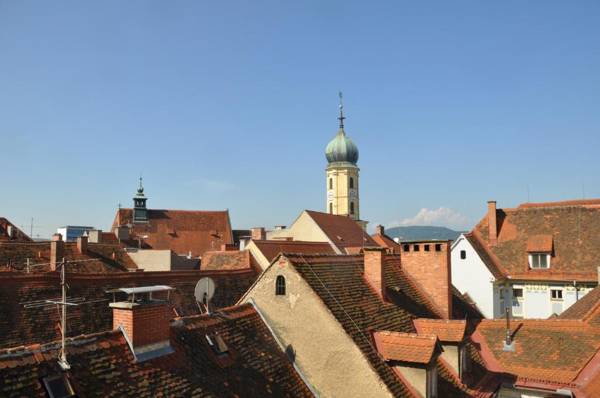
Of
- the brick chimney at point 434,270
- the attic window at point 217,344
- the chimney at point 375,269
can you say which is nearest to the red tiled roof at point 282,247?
the brick chimney at point 434,270

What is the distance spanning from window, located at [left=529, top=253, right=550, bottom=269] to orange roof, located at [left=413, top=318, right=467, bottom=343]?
24.0m

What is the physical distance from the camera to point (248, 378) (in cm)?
1201

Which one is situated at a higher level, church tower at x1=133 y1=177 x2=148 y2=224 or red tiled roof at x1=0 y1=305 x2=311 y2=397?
church tower at x1=133 y1=177 x2=148 y2=224

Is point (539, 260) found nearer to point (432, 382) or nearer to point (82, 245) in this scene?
point (432, 382)

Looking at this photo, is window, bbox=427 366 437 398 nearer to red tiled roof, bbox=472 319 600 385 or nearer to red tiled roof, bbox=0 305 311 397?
red tiled roof, bbox=0 305 311 397

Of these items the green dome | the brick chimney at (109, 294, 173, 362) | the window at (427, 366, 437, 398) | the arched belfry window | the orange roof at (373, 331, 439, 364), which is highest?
the green dome

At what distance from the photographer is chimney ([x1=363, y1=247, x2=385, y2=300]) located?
55.9 feet

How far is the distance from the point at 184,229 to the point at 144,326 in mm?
60793

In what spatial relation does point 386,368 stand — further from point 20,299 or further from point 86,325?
point 20,299

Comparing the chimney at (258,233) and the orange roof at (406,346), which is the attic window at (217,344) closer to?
the orange roof at (406,346)

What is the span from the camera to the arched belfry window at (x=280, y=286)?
1458cm

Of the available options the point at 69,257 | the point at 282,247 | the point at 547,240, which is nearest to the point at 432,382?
the point at 282,247

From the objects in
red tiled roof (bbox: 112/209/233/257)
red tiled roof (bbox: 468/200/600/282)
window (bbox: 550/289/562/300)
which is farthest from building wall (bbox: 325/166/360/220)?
window (bbox: 550/289/562/300)

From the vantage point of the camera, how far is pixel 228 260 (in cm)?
3769
